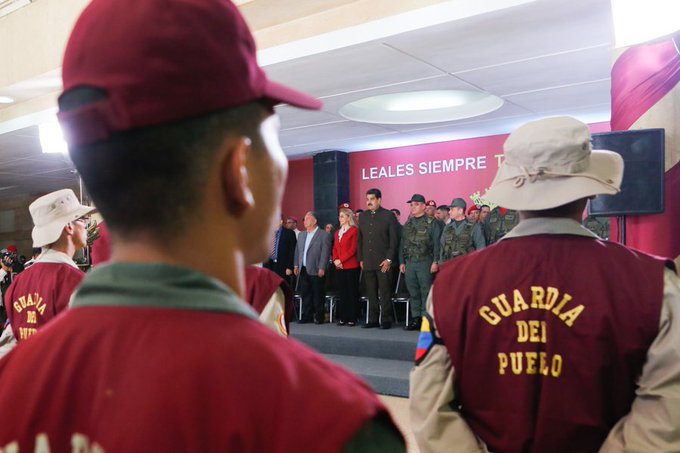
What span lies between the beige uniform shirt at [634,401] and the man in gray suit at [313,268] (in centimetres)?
648

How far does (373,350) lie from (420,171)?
13.5ft

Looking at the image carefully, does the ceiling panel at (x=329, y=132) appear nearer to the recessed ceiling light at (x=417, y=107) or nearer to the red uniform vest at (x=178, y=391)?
the recessed ceiling light at (x=417, y=107)

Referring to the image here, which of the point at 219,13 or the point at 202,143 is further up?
the point at 219,13

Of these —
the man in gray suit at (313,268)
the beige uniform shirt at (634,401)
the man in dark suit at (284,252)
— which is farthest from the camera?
the man in dark suit at (284,252)

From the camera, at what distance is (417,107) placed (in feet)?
28.0

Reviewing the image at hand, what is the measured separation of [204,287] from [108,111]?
198 mm

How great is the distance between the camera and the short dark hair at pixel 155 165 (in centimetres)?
62

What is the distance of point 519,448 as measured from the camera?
1567 millimetres

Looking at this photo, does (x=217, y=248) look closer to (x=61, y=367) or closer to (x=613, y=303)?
(x=61, y=367)

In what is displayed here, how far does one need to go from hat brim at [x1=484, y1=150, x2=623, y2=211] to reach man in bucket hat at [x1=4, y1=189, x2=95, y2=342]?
76.7 inches

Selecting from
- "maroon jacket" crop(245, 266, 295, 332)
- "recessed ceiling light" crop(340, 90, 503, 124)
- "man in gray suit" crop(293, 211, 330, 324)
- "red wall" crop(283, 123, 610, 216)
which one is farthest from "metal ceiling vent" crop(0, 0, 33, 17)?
"maroon jacket" crop(245, 266, 295, 332)

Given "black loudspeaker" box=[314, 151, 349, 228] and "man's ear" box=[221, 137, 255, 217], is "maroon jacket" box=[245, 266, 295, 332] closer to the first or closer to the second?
"man's ear" box=[221, 137, 255, 217]

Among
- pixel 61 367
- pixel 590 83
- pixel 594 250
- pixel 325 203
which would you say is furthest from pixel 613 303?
pixel 325 203

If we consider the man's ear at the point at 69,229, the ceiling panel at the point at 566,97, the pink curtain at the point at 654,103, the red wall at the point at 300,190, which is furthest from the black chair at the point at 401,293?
the man's ear at the point at 69,229
